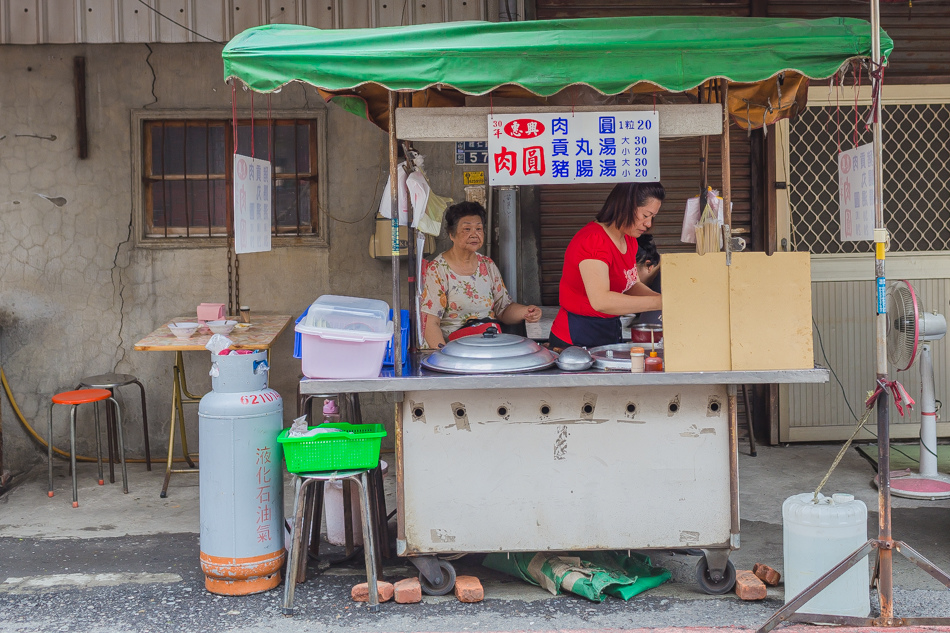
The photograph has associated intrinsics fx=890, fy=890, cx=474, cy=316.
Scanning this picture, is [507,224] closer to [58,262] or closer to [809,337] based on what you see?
[809,337]

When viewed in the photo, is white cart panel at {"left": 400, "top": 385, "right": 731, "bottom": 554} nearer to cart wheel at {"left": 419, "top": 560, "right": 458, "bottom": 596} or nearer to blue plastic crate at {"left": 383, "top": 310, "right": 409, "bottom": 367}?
cart wheel at {"left": 419, "top": 560, "right": 458, "bottom": 596}

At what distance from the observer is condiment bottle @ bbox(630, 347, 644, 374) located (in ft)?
12.7

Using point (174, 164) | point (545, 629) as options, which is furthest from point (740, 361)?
point (174, 164)

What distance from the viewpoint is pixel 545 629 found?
3.73 metres

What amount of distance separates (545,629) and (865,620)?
1277 millimetres

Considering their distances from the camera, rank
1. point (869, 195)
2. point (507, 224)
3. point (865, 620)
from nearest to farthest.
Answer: point (865, 620), point (869, 195), point (507, 224)

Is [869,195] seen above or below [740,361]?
above

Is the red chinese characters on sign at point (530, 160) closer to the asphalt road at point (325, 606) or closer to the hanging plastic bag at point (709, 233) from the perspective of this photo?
the hanging plastic bag at point (709, 233)

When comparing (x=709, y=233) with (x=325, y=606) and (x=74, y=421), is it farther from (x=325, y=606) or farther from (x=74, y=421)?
(x=74, y=421)

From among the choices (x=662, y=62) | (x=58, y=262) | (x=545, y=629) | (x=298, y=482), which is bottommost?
(x=545, y=629)

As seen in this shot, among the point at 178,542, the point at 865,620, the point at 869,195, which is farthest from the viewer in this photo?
the point at 178,542

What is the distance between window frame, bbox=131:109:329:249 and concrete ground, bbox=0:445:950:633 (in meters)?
1.86

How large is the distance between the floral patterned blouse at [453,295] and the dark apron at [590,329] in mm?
870

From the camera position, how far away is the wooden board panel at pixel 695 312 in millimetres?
3832
